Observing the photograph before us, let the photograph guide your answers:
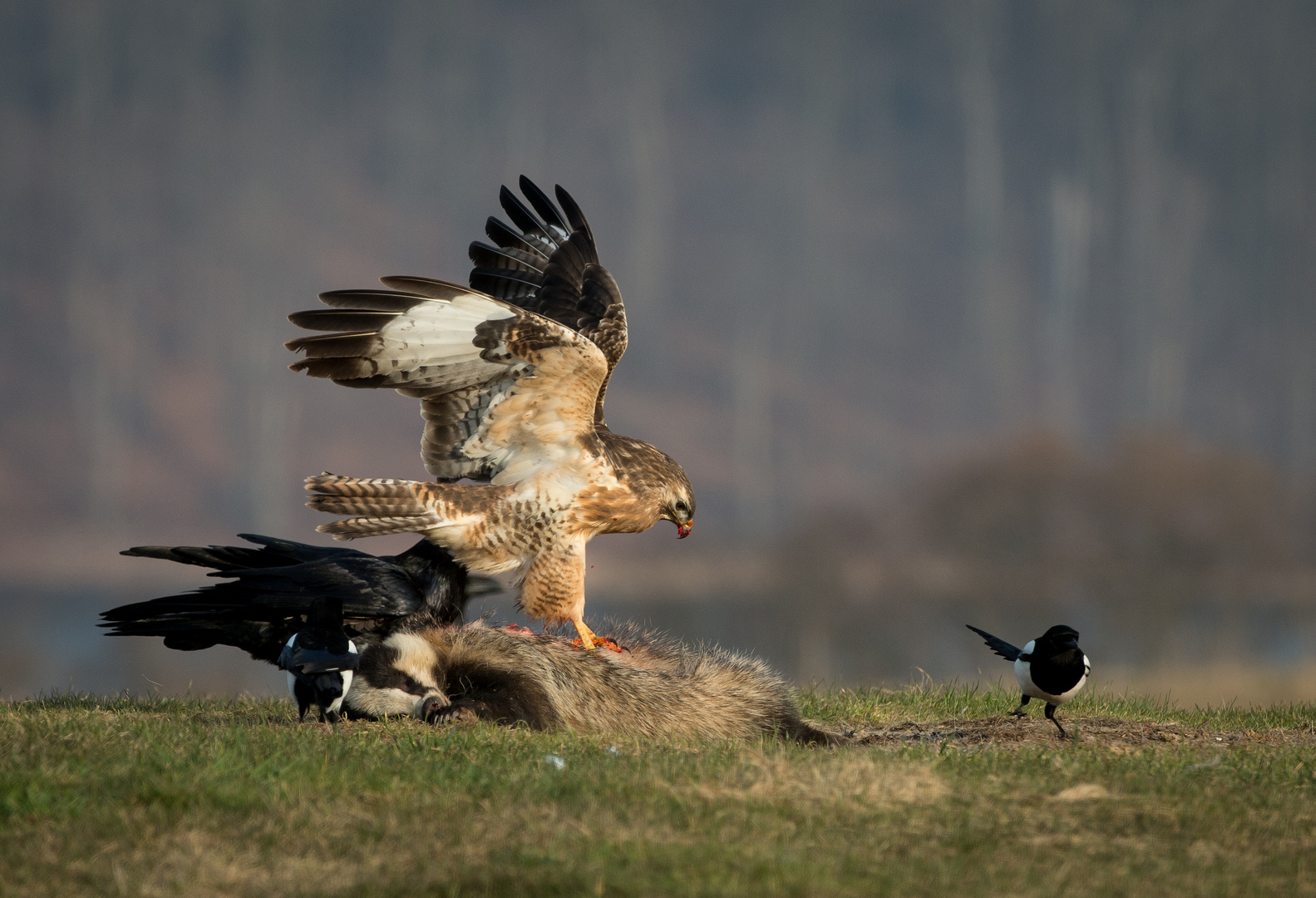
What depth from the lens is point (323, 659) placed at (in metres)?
5.42

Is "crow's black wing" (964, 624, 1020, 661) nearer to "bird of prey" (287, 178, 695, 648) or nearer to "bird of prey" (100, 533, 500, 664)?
"bird of prey" (287, 178, 695, 648)

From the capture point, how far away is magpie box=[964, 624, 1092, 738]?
21.0 ft

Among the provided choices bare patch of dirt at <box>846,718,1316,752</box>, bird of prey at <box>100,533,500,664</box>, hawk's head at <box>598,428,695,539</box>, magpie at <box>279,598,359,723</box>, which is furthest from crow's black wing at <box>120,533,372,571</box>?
bare patch of dirt at <box>846,718,1316,752</box>

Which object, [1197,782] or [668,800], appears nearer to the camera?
[668,800]

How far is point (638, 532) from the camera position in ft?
25.5

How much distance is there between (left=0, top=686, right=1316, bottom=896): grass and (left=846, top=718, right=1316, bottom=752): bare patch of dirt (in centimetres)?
86

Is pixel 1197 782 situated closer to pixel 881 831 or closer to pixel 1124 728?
pixel 881 831

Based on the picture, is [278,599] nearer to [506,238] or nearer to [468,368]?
[468,368]

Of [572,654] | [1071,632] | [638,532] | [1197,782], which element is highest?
[638,532]

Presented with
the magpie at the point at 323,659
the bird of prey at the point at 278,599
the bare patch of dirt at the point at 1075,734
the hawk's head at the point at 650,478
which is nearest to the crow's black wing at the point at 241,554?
the bird of prey at the point at 278,599

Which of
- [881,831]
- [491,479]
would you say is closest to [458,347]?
[491,479]

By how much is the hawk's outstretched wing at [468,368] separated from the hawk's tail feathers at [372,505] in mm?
618

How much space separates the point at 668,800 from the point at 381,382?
3.93m

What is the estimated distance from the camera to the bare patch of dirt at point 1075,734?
6066 mm
